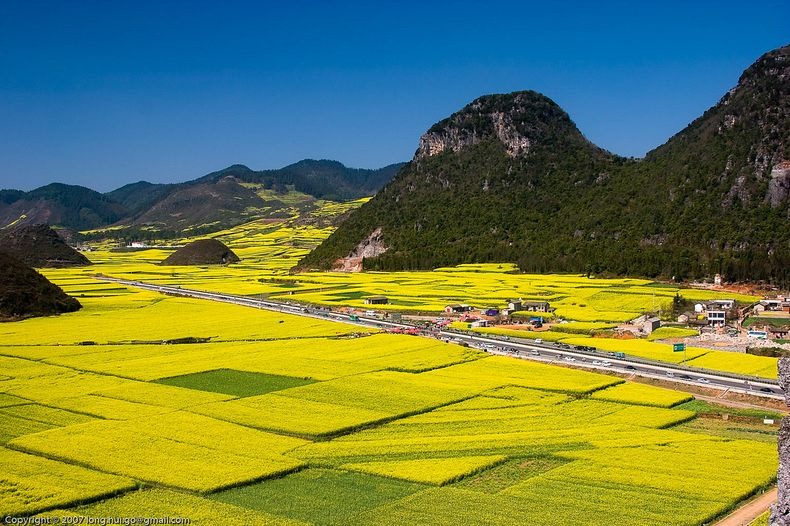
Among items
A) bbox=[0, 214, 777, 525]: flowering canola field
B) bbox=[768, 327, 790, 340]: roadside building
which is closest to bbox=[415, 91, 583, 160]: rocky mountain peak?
bbox=[768, 327, 790, 340]: roadside building

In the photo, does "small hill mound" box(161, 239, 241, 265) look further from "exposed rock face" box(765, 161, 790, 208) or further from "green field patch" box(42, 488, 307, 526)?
"green field patch" box(42, 488, 307, 526)

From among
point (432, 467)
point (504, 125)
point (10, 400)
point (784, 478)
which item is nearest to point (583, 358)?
point (432, 467)

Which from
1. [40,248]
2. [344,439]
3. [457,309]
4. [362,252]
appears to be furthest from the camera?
[40,248]

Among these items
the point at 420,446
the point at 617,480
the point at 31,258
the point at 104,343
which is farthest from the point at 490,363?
the point at 31,258

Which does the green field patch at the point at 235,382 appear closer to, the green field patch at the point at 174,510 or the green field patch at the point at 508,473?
the green field patch at the point at 174,510

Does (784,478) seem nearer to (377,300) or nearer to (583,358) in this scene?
(583,358)

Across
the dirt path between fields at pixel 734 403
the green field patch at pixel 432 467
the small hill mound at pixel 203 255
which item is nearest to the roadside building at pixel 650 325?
the dirt path between fields at pixel 734 403
